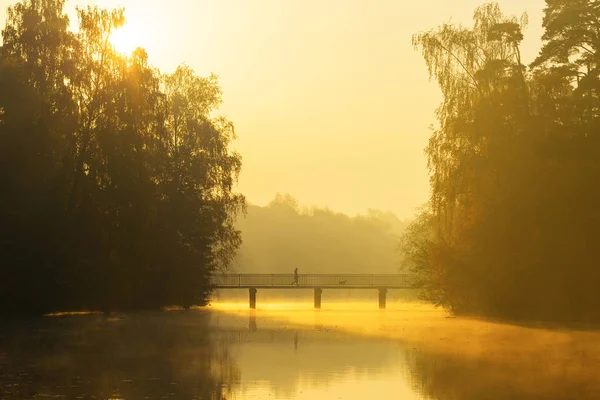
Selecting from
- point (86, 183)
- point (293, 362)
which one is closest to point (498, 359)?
point (293, 362)

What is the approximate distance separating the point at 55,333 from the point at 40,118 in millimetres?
13858

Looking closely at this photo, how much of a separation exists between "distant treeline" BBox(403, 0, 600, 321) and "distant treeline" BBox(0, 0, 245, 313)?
16252 millimetres

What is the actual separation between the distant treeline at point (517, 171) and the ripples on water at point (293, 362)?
6651 millimetres

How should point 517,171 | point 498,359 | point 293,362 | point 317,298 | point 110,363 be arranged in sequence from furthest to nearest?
point 317,298, point 517,171, point 498,359, point 293,362, point 110,363

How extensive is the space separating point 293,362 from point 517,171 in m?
25.5

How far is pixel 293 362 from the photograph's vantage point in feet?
81.3

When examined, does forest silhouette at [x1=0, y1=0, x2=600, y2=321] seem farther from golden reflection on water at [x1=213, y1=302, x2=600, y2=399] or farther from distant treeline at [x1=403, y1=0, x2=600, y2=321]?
golden reflection on water at [x1=213, y1=302, x2=600, y2=399]

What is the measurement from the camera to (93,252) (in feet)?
160

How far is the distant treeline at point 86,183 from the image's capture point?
4391 centimetres

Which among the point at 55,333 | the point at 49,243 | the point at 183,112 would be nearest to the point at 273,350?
the point at 55,333

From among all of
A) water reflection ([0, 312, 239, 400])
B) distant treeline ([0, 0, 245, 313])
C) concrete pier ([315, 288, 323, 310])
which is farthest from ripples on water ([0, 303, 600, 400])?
concrete pier ([315, 288, 323, 310])

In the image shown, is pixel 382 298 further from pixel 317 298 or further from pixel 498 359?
pixel 498 359

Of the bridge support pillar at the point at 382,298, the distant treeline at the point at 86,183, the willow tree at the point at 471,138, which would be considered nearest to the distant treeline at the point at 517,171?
the willow tree at the point at 471,138

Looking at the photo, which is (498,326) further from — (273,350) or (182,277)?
(182,277)
